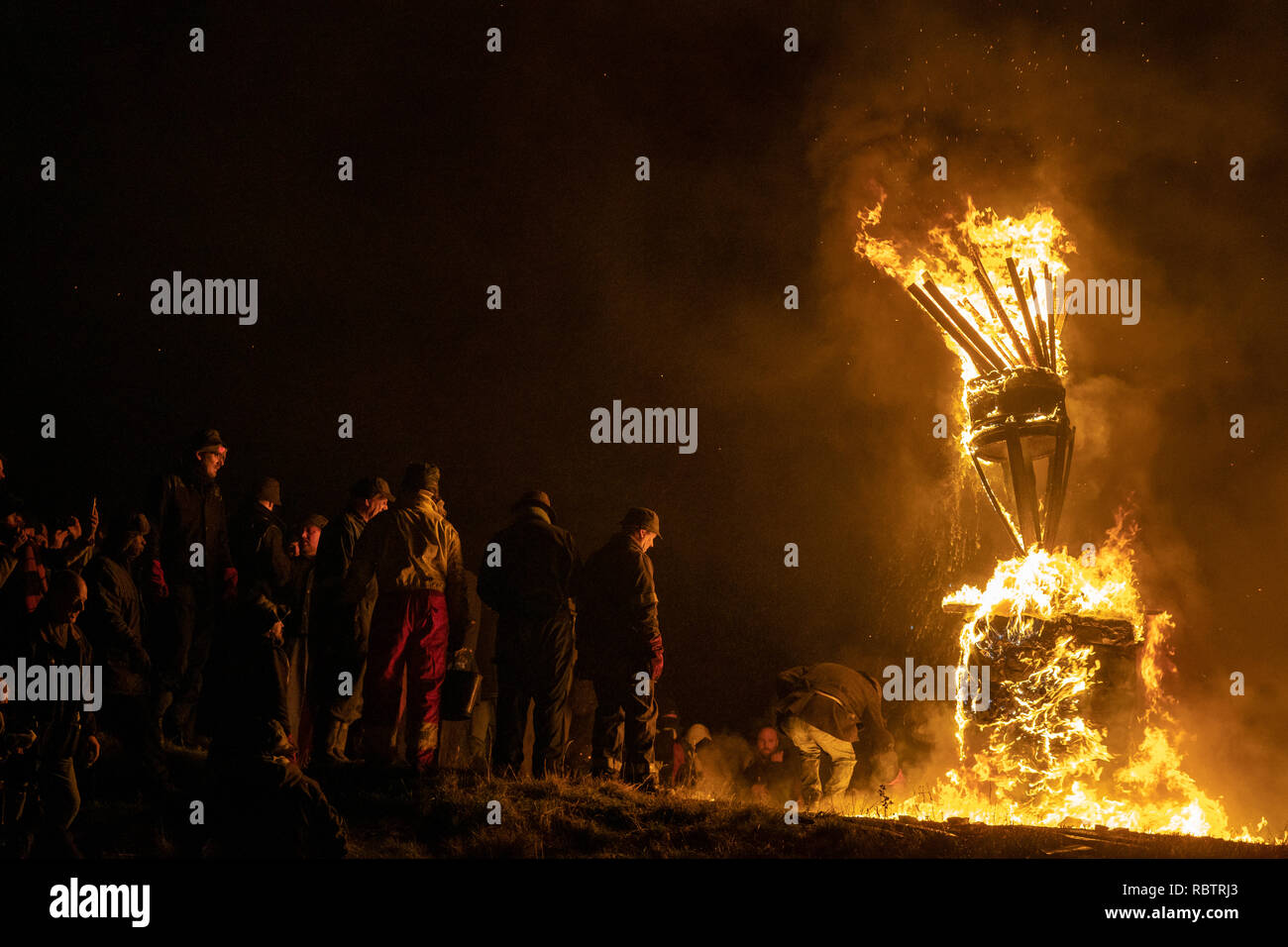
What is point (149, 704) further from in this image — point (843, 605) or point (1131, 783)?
point (843, 605)

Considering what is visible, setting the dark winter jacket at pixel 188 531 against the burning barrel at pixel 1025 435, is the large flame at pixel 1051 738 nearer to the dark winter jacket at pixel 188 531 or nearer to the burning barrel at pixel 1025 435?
the burning barrel at pixel 1025 435

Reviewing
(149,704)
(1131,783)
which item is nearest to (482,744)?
(149,704)

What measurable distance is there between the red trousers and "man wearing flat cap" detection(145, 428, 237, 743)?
169 centimetres

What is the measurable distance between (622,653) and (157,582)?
4377 millimetres

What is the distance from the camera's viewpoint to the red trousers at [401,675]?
335 inches

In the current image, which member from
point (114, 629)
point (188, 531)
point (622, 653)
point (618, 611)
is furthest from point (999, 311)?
point (114, 629)

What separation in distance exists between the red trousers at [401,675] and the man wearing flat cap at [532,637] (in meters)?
0.53

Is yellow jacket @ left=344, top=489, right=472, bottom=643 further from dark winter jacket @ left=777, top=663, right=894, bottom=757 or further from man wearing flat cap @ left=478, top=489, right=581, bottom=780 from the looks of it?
dark winter jacket @ left=777, top=663, right=894, bottom=757

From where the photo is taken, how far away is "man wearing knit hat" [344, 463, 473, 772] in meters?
8.52

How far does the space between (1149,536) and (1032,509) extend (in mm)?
7970

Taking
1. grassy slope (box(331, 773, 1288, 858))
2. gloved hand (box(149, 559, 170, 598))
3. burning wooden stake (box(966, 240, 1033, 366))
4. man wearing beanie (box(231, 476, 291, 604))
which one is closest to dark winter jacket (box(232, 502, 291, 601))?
man wearing beanie (box(231, 476, 291, 604))

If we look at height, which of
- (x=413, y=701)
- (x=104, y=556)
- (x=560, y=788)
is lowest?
(x=560, y=788)

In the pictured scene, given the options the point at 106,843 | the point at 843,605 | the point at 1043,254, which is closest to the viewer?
the point at 106,843
